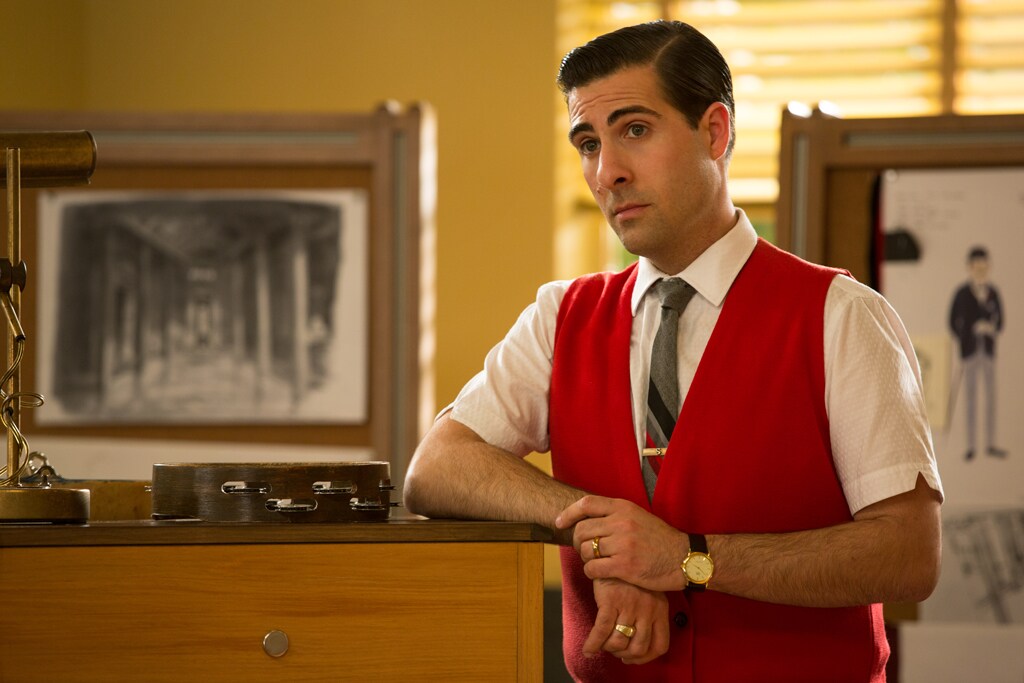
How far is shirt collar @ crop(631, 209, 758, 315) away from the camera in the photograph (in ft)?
4.82

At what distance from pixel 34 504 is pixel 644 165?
822 millimetres

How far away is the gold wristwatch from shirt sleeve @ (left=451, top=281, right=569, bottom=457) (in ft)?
1.17

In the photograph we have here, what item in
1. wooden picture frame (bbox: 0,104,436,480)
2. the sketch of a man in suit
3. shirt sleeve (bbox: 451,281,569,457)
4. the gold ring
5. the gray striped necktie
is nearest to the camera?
the gold ring

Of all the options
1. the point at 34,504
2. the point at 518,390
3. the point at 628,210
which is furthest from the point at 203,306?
the point at 34,504

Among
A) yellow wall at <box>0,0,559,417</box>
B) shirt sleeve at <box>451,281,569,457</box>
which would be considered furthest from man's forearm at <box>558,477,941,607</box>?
yellow wall at <box>0,0,559,417</box>

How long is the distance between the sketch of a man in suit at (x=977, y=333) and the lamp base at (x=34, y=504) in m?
1.87

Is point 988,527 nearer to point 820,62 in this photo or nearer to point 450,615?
point 820,62

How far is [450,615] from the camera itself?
3.23 ft

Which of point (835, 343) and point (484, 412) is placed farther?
point (484, 412)

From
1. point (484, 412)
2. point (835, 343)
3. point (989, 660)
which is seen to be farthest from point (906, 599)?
point (989, 660)

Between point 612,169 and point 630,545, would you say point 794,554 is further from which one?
point 612,169

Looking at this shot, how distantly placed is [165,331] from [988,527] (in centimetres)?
174

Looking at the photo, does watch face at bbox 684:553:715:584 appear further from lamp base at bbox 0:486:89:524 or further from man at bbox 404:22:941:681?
lamp base at bbox 0:486:89:524

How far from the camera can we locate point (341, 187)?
8.46 ft
